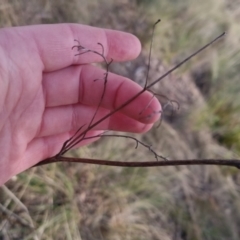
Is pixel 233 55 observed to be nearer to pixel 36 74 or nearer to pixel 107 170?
pixel 107 170

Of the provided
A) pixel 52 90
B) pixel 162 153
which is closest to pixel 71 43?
pixel 52 90

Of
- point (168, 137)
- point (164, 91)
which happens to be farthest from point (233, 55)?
point (168, 137)

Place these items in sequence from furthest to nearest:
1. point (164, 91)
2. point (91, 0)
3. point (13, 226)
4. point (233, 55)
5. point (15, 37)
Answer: point (233, 55), point (164, 91), point (91, 0), point (13, 226), point (15, 37)

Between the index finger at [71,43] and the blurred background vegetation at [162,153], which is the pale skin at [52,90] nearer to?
the index finger at [71,43]

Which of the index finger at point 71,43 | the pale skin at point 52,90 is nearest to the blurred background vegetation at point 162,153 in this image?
the pale skin at point 52,90

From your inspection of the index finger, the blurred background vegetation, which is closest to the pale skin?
the index finger

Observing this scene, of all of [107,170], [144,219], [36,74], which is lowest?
[144,219]

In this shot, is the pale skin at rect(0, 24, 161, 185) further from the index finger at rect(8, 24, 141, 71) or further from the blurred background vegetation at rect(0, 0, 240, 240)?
the blurred background vegetation at rect(0, 0, 240, 240)
